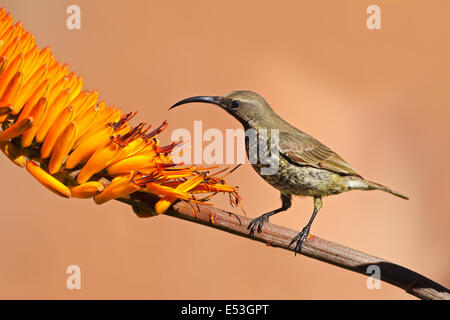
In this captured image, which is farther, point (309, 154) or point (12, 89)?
point (309, 154)

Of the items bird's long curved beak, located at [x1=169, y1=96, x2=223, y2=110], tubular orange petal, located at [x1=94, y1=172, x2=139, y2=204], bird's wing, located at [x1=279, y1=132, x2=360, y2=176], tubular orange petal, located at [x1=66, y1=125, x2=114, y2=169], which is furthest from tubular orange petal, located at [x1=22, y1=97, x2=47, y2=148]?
bird's wing, located at [x1=279, y1=132, x2=360, y2=176]

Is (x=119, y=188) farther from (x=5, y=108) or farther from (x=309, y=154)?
(x=309, y=154)

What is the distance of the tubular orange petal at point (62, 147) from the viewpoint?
1285 mm

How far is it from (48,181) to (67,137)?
0.11m

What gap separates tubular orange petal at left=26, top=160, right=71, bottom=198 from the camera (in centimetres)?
126

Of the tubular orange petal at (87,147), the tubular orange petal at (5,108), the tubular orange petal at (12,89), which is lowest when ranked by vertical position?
the tubular orange petal at (87,147)

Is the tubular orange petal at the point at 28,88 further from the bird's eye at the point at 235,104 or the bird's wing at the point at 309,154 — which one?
the bird's wing at the point at 309,154

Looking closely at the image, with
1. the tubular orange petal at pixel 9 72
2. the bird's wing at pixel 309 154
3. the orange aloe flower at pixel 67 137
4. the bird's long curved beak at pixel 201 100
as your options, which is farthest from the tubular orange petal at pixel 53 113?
the bird's wing at pixel 309 154

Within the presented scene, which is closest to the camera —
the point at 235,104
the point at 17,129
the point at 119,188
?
the point at 17,129

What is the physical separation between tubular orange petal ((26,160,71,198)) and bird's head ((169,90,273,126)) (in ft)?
4.27

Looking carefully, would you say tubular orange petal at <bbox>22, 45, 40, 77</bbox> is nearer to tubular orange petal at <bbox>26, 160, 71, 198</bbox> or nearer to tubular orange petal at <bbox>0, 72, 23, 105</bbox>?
tubular orange petal at <bbox>0, 72, 23, 105</bbox>

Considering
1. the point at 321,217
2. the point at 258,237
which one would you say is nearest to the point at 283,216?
the point at 321,217

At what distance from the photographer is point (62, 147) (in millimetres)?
1287

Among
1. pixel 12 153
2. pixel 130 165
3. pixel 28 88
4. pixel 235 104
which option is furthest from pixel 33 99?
pixel 235 104
